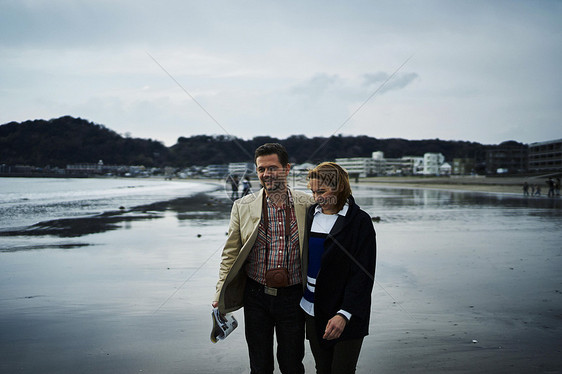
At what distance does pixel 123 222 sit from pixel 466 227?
40.3 ft

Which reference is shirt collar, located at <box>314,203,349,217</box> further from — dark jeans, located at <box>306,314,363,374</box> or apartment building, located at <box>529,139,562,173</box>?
apartment building, located at <box>529,139,562,173</box>


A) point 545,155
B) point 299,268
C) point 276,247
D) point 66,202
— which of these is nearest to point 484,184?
point 66,202

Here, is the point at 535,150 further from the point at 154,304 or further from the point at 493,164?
the point at 154,304

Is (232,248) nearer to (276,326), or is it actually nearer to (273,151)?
(276,326)

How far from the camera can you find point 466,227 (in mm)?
14047

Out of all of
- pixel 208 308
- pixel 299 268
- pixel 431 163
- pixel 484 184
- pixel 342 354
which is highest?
pixel 431 163

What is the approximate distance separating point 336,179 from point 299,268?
0.65 metres

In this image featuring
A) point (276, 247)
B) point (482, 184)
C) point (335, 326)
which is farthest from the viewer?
point (482, 184)

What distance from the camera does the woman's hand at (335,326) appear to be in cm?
247

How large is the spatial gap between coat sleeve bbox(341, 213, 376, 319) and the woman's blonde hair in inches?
6.5

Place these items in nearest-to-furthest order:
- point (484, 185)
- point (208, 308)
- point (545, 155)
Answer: point (208, 308) → point (484, 185) → point (545, 155)

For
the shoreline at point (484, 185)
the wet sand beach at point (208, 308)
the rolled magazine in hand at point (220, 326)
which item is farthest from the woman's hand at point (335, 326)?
the shoreline at point (484, 185)

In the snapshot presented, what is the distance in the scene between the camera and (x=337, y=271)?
254 cm

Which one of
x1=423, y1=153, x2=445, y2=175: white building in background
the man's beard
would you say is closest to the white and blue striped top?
the man's beard
